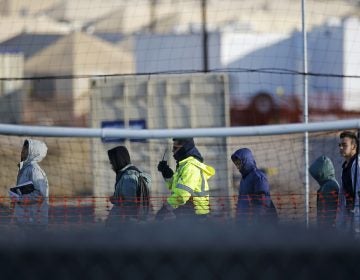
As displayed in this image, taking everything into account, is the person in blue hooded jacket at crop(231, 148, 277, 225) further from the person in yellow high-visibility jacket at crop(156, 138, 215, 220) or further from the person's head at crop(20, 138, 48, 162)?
the person's head at crop(20, 138, 48, 162)

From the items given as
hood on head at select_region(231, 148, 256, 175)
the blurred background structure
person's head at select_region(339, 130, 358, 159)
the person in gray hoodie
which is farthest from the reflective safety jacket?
person's head at select_region(339, 130, 358, 159)

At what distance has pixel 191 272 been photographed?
3742 millimetres

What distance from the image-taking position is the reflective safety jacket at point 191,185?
8.77 metres

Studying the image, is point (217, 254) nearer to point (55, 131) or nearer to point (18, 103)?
point (55, 131)

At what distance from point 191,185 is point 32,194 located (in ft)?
4.37

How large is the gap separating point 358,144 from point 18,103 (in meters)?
15.0

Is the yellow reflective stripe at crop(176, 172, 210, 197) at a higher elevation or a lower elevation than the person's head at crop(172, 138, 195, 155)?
lower

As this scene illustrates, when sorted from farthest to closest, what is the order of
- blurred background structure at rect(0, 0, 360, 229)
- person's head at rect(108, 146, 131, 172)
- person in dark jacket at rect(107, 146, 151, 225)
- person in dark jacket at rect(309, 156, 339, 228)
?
blurred background structure at rect(0, 0, 360, 229) < person's head at rect(108, 146, 131, 172) < person in dark jacket at rect(107, 146, 151, 225) < person in dark jacket at rect(309, 156, 339, 228)

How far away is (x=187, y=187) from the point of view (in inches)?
347

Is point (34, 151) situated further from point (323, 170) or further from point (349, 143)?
point (349, 143)

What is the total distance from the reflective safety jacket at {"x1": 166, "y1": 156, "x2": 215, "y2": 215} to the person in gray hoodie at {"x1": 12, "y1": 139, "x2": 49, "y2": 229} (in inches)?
40.8

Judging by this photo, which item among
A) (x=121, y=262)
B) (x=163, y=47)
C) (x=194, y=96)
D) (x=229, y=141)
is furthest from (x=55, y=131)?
(x=163, y=47)

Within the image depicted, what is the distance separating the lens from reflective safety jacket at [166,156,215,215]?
8773mm

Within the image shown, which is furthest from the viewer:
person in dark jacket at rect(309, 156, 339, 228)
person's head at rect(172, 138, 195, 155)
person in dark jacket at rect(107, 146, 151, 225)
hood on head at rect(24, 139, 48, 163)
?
hood on head at rect(24, 139, 48, 163)
